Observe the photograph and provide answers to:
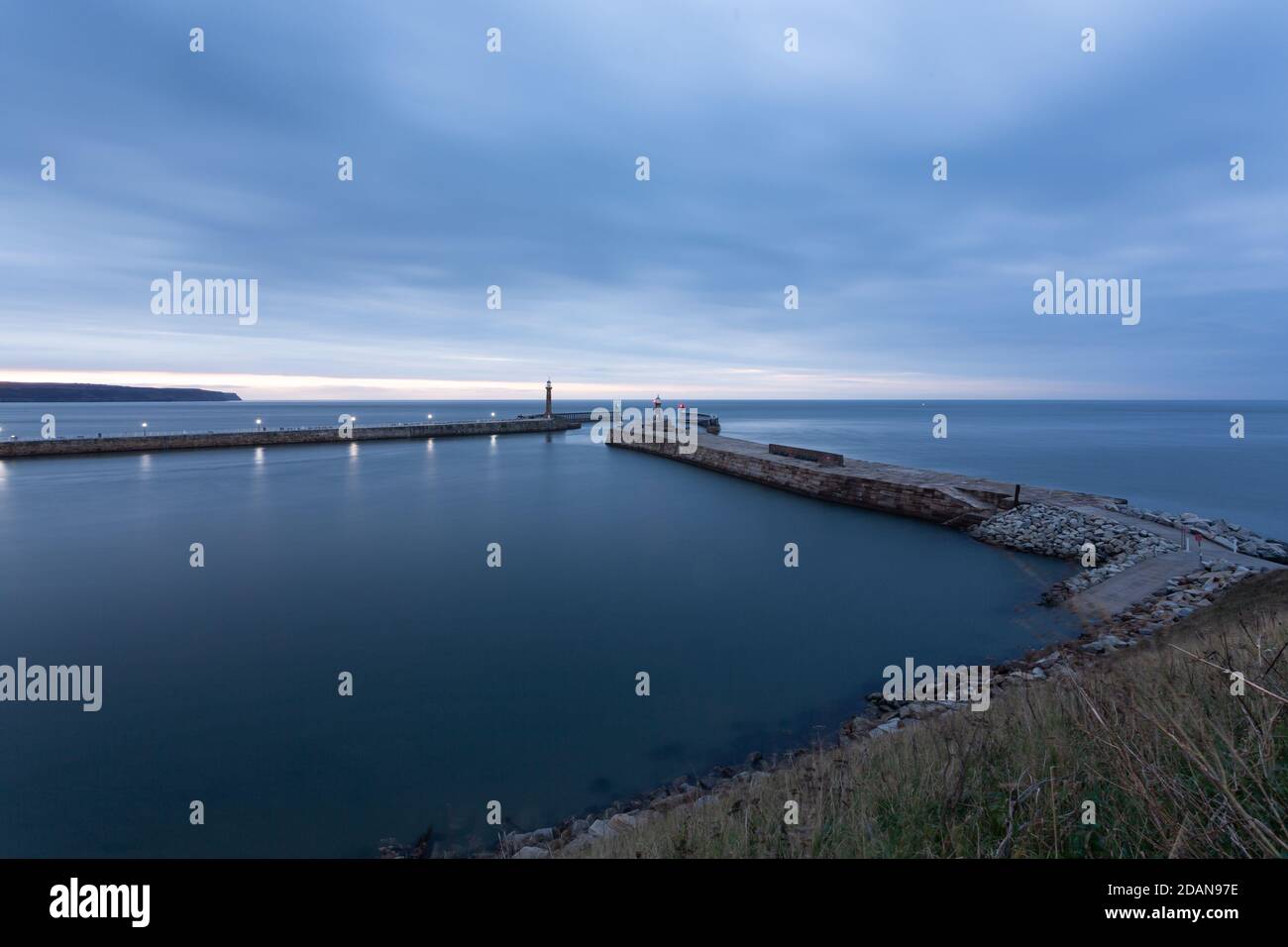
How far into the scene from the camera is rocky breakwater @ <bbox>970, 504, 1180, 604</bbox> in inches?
576

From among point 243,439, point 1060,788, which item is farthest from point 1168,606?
point 243,439

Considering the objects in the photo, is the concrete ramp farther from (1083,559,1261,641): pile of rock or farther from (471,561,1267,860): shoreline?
(471,561,1267,860): shoreline

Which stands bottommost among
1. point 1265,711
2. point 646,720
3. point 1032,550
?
point 646,720

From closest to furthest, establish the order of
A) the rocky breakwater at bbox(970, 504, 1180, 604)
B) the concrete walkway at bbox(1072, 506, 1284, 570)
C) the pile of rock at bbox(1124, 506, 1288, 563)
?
1. the concrete walkway at bbox(1072, 506, 1284, 570)
2. the rocky breakwater at bbox(970, 504, 1180, 604)
3. the pile of rock at bbox(1124, 506, 1288, 563)

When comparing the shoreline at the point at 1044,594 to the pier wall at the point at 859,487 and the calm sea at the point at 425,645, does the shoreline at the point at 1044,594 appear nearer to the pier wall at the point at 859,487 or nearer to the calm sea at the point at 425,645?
the pier wall at the point at 859,487

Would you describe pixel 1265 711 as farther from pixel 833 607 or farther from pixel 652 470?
pixel 652 470

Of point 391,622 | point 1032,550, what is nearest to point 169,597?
point 391,622

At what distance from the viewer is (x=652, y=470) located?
40312 millimetres

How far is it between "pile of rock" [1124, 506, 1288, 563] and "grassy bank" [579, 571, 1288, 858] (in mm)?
13461

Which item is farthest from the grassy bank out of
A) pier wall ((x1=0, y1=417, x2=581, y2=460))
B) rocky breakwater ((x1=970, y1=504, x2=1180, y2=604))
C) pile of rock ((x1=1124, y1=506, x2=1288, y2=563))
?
pier wall ((x1=0, y1=417, x2=581, y2=460))

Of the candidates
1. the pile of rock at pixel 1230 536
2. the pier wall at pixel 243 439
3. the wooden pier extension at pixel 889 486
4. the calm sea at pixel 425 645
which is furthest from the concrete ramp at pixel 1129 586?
the pier wall at pixel 243 439

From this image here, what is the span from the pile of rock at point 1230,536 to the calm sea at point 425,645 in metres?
4.61
